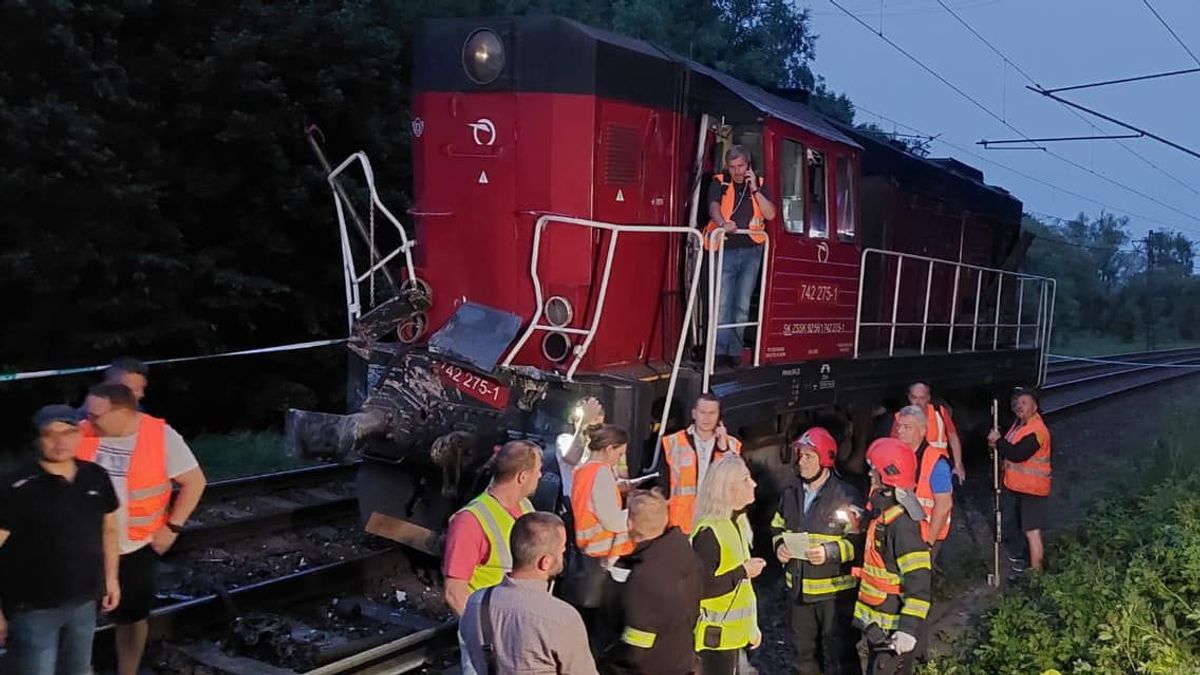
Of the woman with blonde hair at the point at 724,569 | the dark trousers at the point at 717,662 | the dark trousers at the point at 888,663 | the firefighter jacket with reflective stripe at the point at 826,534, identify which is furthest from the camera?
the firefighter jacket with reflective stripe at the point at 826,534

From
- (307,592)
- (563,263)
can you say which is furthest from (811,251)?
(307,592)

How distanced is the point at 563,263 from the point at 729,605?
9.03ft

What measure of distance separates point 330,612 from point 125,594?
5.51 ft

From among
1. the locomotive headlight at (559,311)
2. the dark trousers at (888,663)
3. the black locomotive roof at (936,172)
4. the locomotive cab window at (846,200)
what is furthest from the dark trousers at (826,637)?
the black locomotive roof at (936,172)

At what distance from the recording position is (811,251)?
802 centimetres

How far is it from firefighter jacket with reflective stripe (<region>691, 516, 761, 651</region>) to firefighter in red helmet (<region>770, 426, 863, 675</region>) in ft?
2.07

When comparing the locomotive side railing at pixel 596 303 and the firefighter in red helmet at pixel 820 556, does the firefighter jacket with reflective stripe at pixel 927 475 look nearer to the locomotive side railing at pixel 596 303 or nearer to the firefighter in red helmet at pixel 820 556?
the firefighter in red helmet at pixel 820 556

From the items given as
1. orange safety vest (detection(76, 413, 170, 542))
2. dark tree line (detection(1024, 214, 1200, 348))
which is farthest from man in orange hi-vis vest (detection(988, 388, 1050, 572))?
dark tree line (detection(1024, 214, 1200, 348))

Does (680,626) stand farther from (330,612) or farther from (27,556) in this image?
(330,612)

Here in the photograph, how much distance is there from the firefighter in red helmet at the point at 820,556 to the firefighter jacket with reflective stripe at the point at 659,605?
47.9 inches

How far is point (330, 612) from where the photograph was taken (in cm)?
660

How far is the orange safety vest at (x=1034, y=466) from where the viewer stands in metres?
8.09

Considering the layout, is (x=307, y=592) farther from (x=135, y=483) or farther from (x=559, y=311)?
(x=559, y=311)

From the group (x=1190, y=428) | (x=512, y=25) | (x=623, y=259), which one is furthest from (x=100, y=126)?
(x=1190, y=428)
